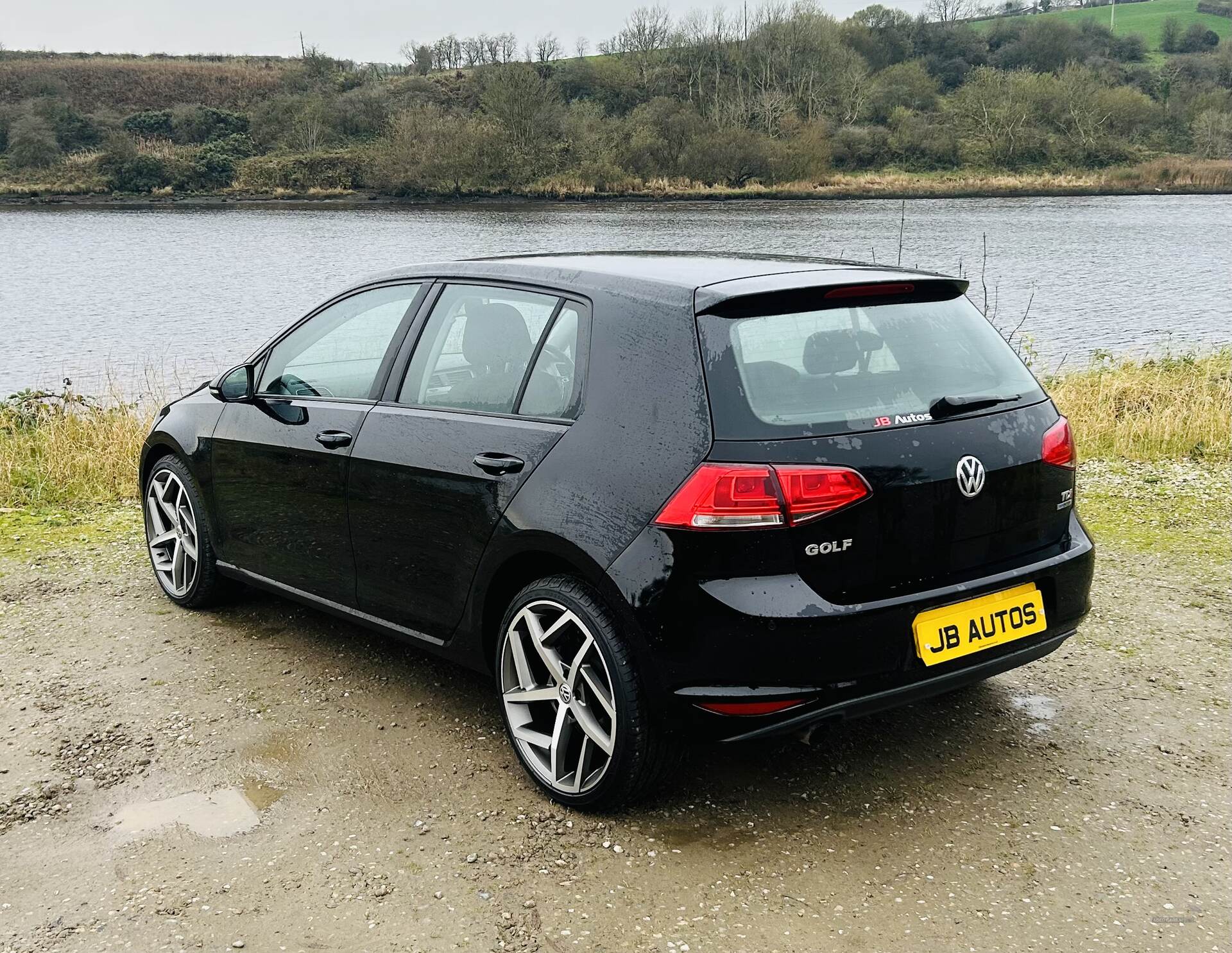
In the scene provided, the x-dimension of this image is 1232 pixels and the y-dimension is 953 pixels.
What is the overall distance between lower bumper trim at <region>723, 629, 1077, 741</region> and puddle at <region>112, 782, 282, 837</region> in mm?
1513

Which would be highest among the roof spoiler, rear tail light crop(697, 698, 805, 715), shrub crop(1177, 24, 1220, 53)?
A: shrub crop(1177, 24, 1220, 53)

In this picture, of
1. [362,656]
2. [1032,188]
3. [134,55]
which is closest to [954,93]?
[1032,188]

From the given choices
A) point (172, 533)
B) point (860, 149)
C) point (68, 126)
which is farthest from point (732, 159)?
point (172, 533)

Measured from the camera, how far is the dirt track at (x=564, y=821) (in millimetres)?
2773

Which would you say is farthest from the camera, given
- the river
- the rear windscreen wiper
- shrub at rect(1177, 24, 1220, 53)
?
shrub at rect(1177, 24, 1220, 53)

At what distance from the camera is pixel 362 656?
15.2ft

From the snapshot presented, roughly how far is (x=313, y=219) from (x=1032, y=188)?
1772 inches

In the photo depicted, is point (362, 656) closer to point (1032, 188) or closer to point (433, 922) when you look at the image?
point (433, 922)

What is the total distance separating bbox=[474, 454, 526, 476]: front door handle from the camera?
3352 millimetres

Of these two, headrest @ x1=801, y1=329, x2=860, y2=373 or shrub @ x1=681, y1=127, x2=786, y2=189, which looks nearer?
headrest @ x1=801, y1=329, x2=860, y2=373

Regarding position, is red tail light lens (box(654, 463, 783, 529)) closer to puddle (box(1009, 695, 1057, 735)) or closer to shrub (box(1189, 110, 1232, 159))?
puddle (box(1009, 695, 1057, 735))

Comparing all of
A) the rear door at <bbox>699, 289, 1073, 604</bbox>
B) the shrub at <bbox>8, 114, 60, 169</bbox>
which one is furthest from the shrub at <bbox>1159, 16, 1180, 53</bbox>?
the rear door at <bbox>699, 289, 1073, 604</bbox>

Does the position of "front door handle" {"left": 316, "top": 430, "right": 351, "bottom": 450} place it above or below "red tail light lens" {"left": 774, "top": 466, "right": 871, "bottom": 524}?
below

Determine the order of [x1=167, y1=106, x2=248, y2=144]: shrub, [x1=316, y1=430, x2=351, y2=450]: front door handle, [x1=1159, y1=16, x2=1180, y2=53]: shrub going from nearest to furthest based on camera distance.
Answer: [x1=316, y1=430, x2=351, y2=450]: front door handle → [x1=167, y1=106, x2=248, y2=144]: shrub → [x1=1159, y1=16, x2=1180, y2=53]: shrub
